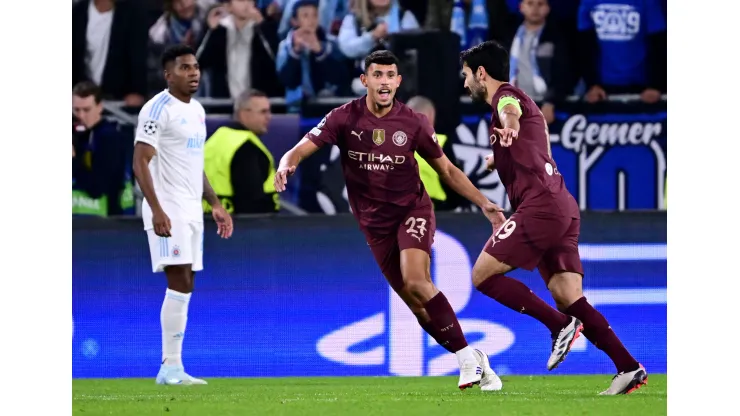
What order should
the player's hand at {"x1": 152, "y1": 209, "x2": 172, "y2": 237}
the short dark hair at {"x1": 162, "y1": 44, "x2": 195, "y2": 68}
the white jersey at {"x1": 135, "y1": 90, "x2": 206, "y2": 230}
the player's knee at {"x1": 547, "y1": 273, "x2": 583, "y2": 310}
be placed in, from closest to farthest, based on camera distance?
the player's knee at {"x1": 547, "y1": 273, "x2": 583, "y2": 310}, the player's hand at {"x1": 152, "y1": 209, "x2": 172, "y2": 237}, the white jersey at {"x1": 135, "y1": 90, "x2": 206, "y2": 230}, the short dark hair at {"x1": 162, "y1": 44, "x2": 195, "y2": 68}

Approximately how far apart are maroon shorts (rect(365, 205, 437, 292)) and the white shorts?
909 mm

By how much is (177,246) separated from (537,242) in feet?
6.17

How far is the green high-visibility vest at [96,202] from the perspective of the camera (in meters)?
8.00

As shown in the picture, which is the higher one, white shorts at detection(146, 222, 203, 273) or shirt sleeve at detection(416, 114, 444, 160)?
shirt sleeve at detection(416, 114, 444, 160)

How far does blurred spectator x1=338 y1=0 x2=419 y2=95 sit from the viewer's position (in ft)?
27.1

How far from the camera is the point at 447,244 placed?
309 inches

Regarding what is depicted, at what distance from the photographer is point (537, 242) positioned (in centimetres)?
630

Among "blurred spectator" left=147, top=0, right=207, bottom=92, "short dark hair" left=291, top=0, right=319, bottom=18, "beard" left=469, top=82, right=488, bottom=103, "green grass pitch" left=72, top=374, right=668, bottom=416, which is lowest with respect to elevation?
"green grass pitch" left=72, top=374, right=668, bottom=416

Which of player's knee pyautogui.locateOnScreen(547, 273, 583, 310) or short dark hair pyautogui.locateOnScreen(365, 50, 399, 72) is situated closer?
player's knee pyautogui.locateOnScreen(547, 273, 583, 310)

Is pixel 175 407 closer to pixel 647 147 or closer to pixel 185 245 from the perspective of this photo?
pixel 185 245

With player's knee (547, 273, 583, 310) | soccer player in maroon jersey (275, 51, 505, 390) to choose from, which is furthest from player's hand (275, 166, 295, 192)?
player's knee (547, 273, 583, 310)

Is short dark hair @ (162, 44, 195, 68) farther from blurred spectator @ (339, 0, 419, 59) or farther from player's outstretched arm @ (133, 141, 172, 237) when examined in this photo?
blurred spectator @ (339, 0, 419, 59)

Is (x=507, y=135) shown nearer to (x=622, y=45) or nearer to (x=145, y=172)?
(x=145, y=172)

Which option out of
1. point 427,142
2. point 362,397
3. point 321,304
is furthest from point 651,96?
point 362,397
